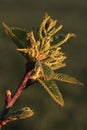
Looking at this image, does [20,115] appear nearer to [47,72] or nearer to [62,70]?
[47,72]

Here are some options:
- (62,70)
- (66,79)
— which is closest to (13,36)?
(66,79)

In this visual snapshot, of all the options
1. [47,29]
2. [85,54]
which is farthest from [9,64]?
[47,29]

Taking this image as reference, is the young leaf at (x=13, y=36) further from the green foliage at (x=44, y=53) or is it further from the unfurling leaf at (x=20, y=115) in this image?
the unfurling leaf at (x=20, y=115)

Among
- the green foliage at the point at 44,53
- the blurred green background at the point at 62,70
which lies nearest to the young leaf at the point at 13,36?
the green foliage at the point at 44,53

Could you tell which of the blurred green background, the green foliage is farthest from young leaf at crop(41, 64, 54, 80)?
the blurred green background

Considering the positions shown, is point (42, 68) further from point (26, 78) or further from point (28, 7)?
point (28, 7)

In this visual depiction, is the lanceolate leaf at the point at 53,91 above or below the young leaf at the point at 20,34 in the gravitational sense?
below

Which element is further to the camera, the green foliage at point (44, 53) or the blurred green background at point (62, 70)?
the blurred green background at point (62, 70)
